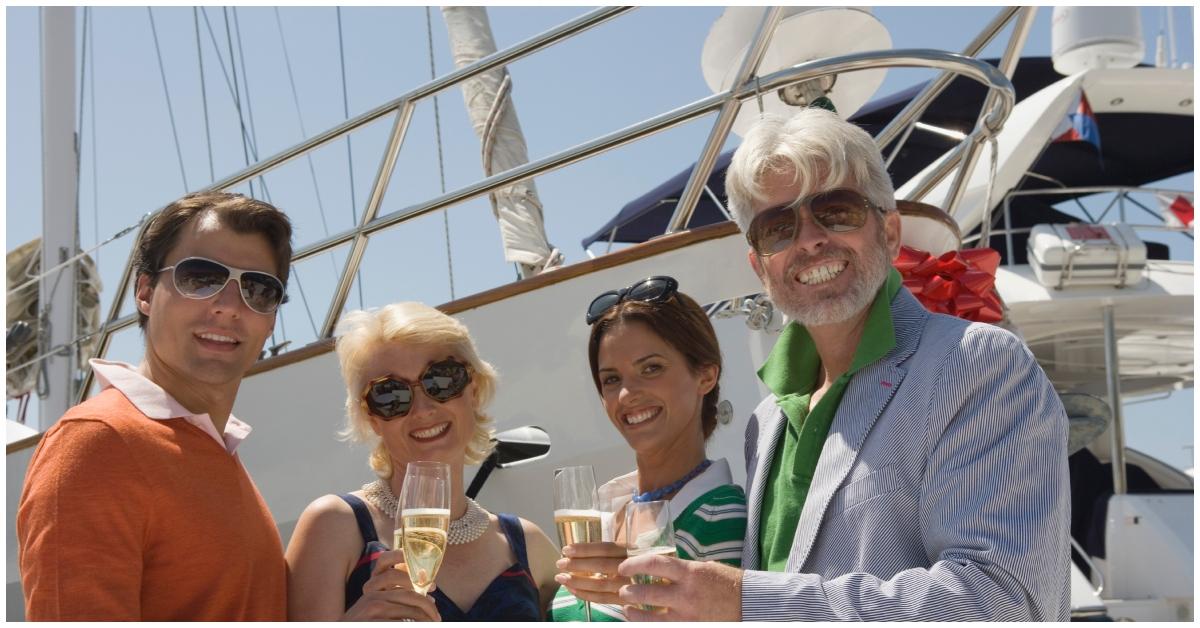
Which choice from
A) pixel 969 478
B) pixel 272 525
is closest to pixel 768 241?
pixel 969 478

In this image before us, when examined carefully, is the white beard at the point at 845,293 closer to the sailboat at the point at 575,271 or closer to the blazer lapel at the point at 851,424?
the blazer lapel at the point at 851,424

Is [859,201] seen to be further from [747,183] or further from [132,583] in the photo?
[132,583]

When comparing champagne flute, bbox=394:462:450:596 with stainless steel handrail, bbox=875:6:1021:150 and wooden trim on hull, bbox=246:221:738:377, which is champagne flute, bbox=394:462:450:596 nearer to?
wooden trim on hull, bbox=246:221:738:377

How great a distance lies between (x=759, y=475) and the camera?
210 cm

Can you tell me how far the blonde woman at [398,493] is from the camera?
88.0 inches

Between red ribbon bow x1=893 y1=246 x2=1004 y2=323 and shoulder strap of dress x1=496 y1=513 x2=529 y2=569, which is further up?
red ribbon bow x1=893 y1=246 x2=1004 y2=323

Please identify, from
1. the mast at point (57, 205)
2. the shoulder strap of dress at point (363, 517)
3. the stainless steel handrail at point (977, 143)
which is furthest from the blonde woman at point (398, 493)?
the mast at point (57, 205)

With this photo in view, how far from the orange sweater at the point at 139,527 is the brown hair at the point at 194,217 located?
29cm

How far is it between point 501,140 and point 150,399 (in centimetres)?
389

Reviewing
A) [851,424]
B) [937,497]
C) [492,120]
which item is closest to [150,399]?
[851,424]

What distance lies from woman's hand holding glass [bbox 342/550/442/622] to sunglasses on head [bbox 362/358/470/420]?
2.15 feet

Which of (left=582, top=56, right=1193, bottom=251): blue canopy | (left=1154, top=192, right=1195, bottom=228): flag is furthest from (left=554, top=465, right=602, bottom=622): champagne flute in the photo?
(left=1154, top=192, right=1195, bottom=228): flag

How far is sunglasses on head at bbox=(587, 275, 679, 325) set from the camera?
7.90ft

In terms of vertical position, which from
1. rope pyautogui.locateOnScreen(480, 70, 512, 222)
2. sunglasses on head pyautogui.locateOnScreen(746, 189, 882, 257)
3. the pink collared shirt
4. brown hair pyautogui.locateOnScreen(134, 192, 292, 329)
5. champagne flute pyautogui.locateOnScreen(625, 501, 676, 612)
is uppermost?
rope pyautogui.locateOnScreen(480, 70, 512, 222)
